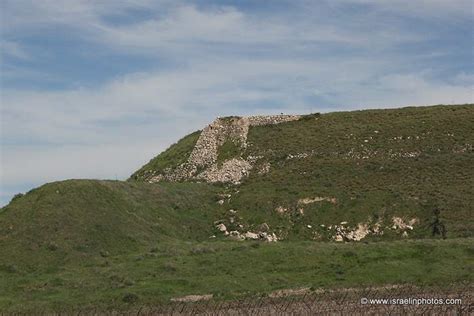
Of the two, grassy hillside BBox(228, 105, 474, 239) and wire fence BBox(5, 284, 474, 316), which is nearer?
wire fence BBox(5, 284, 474, 316)

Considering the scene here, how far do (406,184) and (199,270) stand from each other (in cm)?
2695

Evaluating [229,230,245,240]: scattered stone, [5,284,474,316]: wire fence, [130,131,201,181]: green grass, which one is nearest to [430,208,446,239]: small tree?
[229,230,245,240]: scattered stone

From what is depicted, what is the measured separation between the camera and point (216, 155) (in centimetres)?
7731

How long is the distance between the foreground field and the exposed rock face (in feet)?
77.2

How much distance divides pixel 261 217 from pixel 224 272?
17242 mm

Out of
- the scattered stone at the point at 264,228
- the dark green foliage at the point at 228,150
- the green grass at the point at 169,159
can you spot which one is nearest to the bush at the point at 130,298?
the scattered stone at the point at 264,228

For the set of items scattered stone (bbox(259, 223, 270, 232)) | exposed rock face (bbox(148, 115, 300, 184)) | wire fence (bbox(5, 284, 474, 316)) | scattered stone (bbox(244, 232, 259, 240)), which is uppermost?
exposed rock face (bbox(148, 115, 300, 184))

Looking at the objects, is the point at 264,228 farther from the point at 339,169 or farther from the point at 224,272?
the point at 224,272

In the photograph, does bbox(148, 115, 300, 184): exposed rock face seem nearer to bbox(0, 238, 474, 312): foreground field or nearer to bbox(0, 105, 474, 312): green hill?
bbox(0, 105, 474, 312): green hill

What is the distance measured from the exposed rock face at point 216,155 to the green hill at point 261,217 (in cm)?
19

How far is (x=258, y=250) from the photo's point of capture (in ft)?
157

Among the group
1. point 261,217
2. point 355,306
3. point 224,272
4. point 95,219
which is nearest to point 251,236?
point 261,217

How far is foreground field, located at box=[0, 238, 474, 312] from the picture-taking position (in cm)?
3962

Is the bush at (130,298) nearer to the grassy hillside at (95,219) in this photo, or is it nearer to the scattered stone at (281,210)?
the grassy hillside at (95,219)
